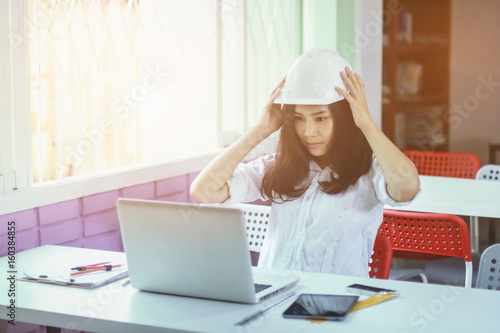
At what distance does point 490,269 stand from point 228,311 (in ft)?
2.97

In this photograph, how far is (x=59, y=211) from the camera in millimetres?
2516

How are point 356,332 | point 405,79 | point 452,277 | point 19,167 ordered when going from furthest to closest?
point 405,79, point 452,277, point 19,167, point 356,332

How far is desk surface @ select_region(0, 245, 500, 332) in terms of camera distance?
60.1 inches

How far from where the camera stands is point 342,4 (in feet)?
14.3

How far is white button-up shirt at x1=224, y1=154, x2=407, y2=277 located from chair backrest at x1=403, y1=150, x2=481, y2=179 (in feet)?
6.79

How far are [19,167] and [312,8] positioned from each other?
244 cm

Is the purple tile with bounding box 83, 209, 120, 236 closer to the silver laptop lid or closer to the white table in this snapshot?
the silver laptop lid

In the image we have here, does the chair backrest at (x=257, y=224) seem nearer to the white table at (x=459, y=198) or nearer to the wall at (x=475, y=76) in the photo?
the white table at (x=459, y=198)

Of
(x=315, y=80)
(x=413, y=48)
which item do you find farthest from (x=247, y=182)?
(x=413, y=48)

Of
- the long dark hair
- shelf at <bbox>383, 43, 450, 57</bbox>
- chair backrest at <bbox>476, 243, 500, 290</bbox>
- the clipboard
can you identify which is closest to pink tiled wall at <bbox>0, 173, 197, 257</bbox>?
the clipboard

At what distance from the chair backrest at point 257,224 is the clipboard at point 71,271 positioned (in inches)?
23.7

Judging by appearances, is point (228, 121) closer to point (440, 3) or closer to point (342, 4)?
point (342, 4)

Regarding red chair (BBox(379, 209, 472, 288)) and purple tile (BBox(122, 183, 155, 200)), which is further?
purple tile (BBox(122, 183, 155, 200))

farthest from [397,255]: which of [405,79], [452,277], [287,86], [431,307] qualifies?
[405,79]
